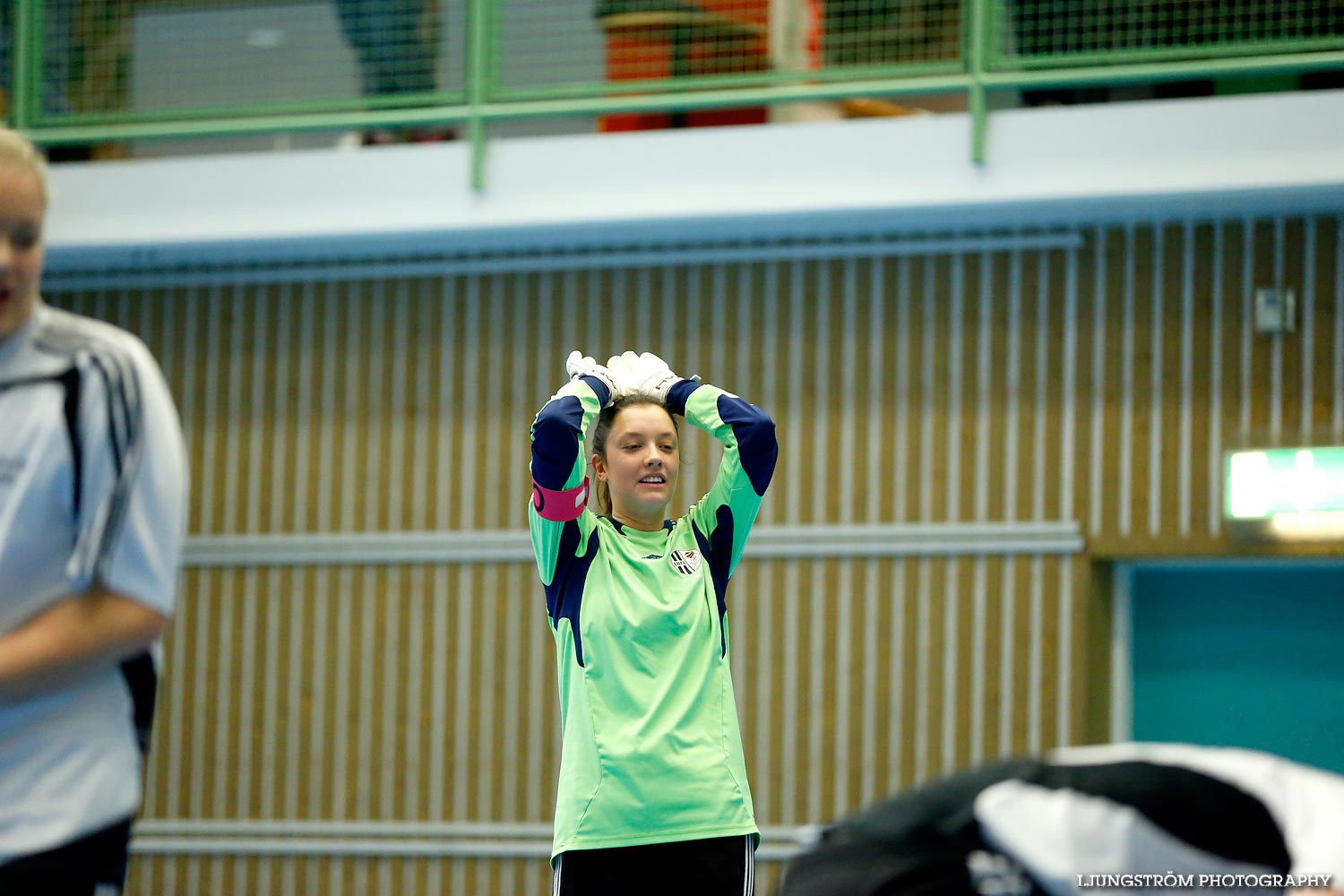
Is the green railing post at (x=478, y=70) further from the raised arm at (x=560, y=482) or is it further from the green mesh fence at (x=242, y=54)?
the raised arm at (x=560, y=482)

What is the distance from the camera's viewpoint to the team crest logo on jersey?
3.87 meters

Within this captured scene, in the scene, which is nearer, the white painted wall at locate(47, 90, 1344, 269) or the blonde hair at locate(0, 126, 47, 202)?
the blonde hair at locate(0, 126, 47, 202)

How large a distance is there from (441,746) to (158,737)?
165 cm

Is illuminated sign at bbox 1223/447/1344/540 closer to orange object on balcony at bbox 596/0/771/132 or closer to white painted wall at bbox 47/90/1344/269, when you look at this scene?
white painted wall at bbox 47/90/1344/269

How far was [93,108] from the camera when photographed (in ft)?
28.7

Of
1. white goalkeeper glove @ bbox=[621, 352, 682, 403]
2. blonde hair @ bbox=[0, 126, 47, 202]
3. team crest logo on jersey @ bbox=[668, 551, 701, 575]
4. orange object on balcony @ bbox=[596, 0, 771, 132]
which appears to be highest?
Result: orange object on balcony @ bbox=[596, 0, 771, 132]

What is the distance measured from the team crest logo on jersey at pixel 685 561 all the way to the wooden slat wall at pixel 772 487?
12.8 feet

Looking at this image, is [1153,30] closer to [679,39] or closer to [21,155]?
[679,39]

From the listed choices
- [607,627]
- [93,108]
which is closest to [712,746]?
[607,627]

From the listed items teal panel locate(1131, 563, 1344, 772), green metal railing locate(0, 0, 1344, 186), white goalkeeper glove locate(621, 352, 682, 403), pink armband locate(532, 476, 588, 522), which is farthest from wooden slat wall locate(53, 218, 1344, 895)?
pink armband locate(532, 476, 588, 522)

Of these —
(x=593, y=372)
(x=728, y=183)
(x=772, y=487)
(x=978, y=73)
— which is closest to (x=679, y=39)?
(x=728, y=183)

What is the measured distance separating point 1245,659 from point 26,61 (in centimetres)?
694

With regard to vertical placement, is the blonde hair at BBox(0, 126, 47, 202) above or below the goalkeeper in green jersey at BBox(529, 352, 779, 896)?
above

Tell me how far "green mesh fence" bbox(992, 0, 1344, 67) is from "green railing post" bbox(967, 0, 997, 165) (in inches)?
3.7
